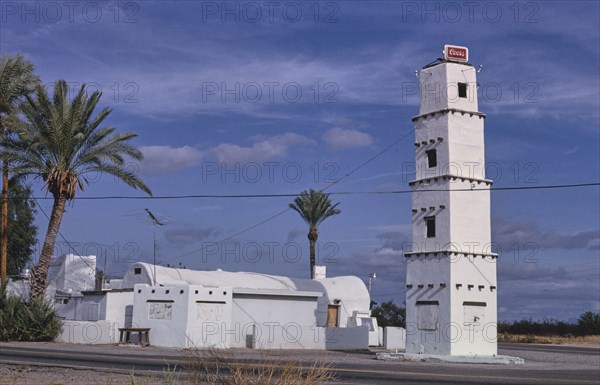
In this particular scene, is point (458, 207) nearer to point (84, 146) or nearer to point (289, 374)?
point (84, 146)

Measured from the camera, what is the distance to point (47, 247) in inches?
1500

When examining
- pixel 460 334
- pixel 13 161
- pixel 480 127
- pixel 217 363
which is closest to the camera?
pixel 217 363

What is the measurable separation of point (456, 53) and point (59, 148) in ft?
62.1

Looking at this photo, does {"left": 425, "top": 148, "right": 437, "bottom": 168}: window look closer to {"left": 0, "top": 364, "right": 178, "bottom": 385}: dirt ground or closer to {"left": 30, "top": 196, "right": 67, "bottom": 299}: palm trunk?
{"left": 30, "top": 196, "right": 67, "bottom": 299}: palm trunk

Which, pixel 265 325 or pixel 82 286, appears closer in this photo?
pixel 265 325

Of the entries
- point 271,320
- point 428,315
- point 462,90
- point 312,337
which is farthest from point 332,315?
point 462,90

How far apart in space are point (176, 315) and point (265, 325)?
504 cm

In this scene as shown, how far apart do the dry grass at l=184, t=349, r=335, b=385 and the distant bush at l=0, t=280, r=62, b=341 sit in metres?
30.5

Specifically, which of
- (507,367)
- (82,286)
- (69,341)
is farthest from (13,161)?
(507,367)

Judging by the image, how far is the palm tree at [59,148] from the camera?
121ft

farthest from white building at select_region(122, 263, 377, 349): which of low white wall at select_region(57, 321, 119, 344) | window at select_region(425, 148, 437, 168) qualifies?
window at select_region(425, 148, 437, 168)

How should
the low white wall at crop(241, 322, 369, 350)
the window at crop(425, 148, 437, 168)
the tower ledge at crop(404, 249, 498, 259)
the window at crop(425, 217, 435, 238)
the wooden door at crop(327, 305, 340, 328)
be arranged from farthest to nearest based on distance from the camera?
the wooden door at crop(327, 305, 340, 328) → the low white wall at crop(241, 322, 369, 350) → the window at crop(425, 148, 437, 168) → the window at crop(425, 217, 435, 238) → the tower ledge at crop(404, 249, 498, 259)

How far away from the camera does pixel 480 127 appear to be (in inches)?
1334

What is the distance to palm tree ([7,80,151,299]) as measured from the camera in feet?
121
